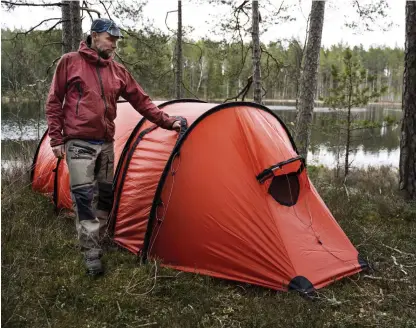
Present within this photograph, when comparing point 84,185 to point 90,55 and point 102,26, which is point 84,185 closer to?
point 90,55

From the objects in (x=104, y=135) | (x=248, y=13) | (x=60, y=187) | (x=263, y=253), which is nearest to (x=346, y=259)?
(x=263, y=253)

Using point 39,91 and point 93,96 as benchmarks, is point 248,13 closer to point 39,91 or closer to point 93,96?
point 39,91

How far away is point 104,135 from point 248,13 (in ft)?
31.0

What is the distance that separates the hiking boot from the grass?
0.23 ft

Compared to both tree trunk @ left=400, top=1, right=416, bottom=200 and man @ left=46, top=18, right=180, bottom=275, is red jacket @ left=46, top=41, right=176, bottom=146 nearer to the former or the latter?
man @ left=46, top=18, right=180, bottom=275

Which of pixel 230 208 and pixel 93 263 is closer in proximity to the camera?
pixel 93 263

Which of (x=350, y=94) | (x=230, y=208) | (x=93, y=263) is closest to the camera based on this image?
(x=93, y=263)

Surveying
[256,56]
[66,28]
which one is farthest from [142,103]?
[66,28]

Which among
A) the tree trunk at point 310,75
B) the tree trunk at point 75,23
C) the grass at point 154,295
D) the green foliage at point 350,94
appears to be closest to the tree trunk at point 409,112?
the tree trunk at point 310,75

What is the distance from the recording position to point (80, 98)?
358cm

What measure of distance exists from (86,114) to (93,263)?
133 cm

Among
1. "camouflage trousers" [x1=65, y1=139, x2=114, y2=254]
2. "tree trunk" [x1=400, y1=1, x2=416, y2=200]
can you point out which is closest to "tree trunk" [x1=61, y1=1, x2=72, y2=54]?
"camouflage trousers" [x1=65, y1=139, x2=114, y2=254]

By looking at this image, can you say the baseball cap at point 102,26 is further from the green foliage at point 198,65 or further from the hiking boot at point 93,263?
the green foliage at point 198,65

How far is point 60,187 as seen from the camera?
548cm
